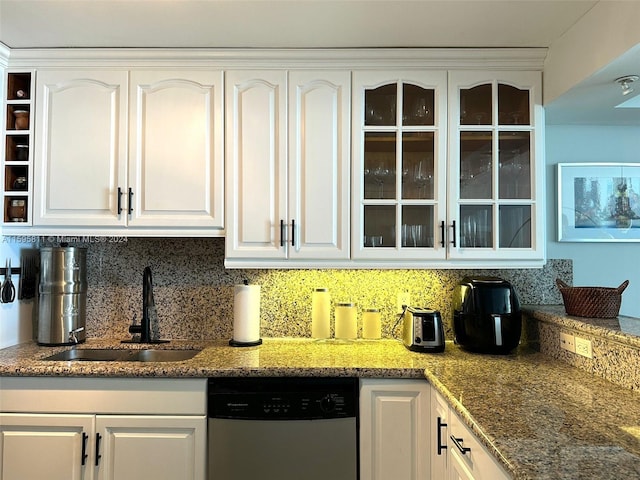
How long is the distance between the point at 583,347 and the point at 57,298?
238 cm

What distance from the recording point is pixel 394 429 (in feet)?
5.89

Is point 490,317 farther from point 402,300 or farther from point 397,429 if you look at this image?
point 397,429

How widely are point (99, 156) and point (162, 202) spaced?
1.24 feet

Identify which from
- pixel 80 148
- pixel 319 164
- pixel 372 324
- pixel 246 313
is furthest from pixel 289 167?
pixel 80 148

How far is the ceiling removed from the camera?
1754mm

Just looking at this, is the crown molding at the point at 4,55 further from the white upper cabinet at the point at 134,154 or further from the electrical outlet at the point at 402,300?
the electrical outlet at the point at 402,300

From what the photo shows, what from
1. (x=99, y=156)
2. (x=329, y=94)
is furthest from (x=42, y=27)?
(x=329, y=94)

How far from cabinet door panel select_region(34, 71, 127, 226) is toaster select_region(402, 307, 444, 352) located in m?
1.47

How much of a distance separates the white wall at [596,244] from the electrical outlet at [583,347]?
68cm

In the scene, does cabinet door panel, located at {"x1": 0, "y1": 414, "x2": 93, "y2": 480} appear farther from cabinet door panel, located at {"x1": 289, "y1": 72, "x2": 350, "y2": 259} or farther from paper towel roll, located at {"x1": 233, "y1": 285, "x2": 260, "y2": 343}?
cabinet door panel, located at {"x1": 289, "y1": 72, "x2": 350, "y2": 259}

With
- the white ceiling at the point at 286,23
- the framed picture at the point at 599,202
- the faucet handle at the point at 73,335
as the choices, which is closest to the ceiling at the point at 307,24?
the white ceiling at the point at 286,23

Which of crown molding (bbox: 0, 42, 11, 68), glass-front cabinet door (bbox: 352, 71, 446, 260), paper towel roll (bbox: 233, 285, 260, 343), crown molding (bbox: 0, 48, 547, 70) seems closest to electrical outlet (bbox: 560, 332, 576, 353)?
glass-front cabinet door (bbox: 352, 71, 446, 260)

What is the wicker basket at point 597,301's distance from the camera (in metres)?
1.89

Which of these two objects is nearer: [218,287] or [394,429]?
[394,429]
